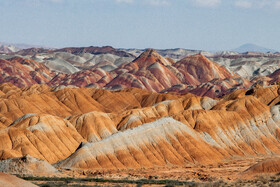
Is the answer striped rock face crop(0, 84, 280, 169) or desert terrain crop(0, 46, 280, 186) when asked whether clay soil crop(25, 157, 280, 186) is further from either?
striped rock face crop(0, 84, 280, 169)

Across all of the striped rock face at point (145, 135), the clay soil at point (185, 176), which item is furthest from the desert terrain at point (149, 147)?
the striped rock face at point (145, 135)

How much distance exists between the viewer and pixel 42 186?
2098 inches

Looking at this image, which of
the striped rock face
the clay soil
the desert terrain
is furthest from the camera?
the striped rock face

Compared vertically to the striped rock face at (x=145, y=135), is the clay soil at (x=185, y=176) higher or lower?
higher

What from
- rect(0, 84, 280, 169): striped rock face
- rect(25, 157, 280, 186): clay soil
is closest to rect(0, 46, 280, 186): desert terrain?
rect(25, 157, 280, 186): clay soil

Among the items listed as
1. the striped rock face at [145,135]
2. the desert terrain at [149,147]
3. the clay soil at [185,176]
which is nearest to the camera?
the clay soil at [185,176]

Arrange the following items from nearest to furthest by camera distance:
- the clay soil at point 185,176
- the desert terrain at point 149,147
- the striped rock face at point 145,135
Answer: the clay soil at point 185,176 < the desert terrain at point 149,147 < the striped rock face at point 145,135

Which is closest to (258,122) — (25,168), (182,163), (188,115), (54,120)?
(188,115)

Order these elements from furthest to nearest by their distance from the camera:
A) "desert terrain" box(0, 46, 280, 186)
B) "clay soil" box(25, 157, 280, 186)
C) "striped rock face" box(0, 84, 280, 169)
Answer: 1. "striped rock face" box(0, 84, 280, 169)
2. "desert terrain" box(0, 46, 280, 186)
3. "clay soil" box(25, 157, 280, 186)

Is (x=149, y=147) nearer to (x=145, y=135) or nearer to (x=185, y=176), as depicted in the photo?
(x=145, y=135)

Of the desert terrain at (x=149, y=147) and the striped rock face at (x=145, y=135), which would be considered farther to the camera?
the striped rock face at (x=145, y=135)

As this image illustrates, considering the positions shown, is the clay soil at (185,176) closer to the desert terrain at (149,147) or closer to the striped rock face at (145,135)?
the desert terrain at (149,147)

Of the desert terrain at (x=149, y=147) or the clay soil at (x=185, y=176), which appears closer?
the clay soil at (x=185, y=176)

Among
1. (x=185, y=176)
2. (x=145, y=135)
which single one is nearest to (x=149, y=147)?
(x=145, y=135)
